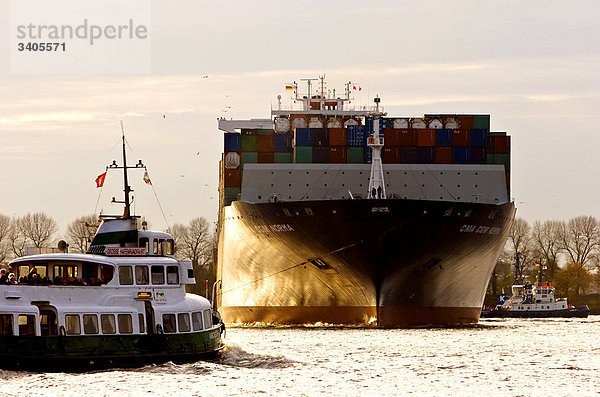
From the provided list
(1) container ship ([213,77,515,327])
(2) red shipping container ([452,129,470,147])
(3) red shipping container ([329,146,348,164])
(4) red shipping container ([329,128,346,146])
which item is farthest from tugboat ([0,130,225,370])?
(2) red shipping container ([452,129,470,147])

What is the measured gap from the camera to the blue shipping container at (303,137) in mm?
72875

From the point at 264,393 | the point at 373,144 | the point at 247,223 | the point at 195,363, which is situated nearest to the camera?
the point at 264,393

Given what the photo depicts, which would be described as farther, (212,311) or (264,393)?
(212,311)

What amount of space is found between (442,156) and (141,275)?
1400 inches

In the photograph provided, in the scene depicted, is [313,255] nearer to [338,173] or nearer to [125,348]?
[338,173]

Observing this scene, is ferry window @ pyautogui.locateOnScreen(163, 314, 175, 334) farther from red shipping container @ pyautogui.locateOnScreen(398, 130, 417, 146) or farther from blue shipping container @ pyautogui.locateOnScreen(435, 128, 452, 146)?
blue shipping container @ pyautogui.locateOnScreen(435, 128, 452, 146)

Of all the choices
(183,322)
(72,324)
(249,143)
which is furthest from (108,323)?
(249,143)

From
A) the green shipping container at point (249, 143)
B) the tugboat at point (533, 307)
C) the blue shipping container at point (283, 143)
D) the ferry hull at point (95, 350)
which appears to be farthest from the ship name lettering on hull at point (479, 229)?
the tugboat at point (533, 307)

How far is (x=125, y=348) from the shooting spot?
3944cm

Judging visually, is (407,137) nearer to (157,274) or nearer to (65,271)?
(157,274)

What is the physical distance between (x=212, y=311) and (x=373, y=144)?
19.3 m

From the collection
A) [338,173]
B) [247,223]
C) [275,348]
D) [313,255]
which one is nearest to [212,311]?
[275,348]

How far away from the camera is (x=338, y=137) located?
241ft

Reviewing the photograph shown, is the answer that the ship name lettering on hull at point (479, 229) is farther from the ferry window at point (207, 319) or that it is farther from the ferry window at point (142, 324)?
the ferry window at point (142, 324)
